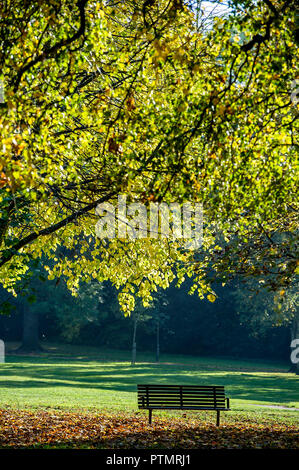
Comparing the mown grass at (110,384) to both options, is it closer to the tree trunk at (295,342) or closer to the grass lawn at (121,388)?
the grass lawn at (121,388)

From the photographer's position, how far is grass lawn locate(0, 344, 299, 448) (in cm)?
1548

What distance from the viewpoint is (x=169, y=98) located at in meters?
7.42

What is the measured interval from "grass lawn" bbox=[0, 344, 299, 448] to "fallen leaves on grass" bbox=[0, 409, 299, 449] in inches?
32.0

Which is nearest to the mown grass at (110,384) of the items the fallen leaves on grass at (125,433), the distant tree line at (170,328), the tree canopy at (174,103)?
the fallen leaves on grass at (125,433)

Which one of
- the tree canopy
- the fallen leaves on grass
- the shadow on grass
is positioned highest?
the tree canopy

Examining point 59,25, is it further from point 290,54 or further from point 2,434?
point 2,434

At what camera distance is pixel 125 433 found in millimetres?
10672

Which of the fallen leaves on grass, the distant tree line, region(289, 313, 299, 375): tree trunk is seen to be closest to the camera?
the fallen leaves on grass

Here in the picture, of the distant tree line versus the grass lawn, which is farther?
the distant tree line

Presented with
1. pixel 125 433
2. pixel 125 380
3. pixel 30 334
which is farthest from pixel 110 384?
pixel 30 334

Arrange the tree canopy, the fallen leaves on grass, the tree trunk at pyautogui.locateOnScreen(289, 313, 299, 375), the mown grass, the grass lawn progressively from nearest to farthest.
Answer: the tree canopy < the fallen leaves on grass < the grass lawn < the mown grass < the tree trunk at pyautogui.locateOnScreen(289, 313, 299, 375)

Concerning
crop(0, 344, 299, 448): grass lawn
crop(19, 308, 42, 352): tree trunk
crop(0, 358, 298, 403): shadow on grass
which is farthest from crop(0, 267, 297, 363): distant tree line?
crop(0, 358, 298, 403): shadow on grass

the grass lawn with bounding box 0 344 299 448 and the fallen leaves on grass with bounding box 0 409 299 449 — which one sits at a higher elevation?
the fallen leaves on grass with bounding box 0 409 299 449

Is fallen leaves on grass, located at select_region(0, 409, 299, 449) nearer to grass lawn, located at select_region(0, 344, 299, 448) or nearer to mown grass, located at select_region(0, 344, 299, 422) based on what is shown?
grass lawn, located at select_region(0, 344, 299, 448)
